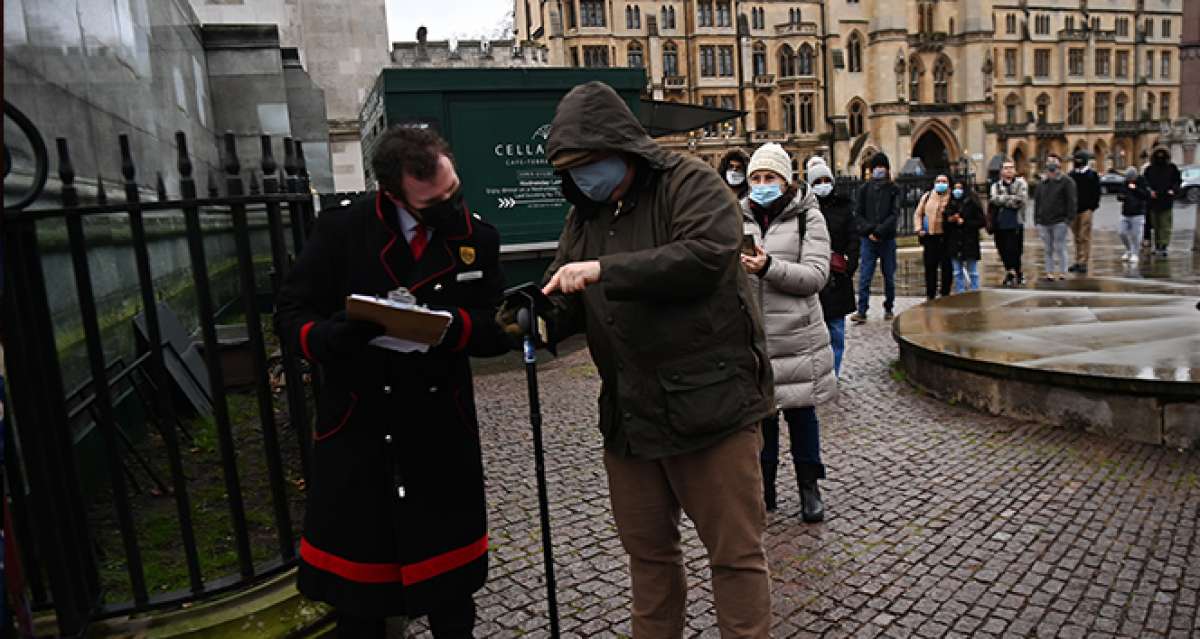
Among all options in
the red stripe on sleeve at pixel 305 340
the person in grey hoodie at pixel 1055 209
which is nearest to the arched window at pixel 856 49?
the person in grey hoodie at pixel 1055 209

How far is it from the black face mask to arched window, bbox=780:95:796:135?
214ft

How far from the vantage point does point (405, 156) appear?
8.00 feet

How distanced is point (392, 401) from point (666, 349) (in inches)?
33.6

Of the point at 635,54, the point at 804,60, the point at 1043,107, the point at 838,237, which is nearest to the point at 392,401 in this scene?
the point at 838,237

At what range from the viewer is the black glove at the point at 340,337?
2320 millimetres

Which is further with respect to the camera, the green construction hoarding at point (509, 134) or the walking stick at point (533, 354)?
the green construction hoarding at point (509, 134)

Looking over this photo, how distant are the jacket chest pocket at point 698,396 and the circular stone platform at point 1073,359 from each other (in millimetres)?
3995

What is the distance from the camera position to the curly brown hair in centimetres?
244

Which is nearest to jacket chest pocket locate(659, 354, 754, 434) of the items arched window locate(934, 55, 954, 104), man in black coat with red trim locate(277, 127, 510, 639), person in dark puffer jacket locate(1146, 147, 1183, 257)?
man in black coat with red trim locate(277, 127, 510, 639)

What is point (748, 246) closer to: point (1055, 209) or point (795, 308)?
point (795, 308)

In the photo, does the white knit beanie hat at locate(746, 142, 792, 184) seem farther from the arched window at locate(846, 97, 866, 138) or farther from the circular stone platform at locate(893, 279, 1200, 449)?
the arched window at locate(846, 97, 866, 138)

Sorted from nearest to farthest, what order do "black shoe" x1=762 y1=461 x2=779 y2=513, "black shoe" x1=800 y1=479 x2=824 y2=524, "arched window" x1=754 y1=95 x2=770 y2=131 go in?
1. "black shoe" x1=800 y1=479 x2=824 y2=524
2. "black shoe" x1=762 y1=461 x2=779 y2=513
3. "arched window" x1=754 y1=95 x2=770 y2=131

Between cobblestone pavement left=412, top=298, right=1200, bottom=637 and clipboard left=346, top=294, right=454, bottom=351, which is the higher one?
clipboard left=346, top=294, right=454, bottom=351

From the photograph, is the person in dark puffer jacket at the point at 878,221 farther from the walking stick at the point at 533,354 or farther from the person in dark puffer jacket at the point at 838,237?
the walking stick at the point at 533,354
